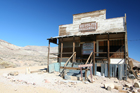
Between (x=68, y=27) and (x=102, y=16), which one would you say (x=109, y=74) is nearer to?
(x=102, y=16)

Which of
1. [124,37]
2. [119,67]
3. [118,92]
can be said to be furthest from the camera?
[124,37]

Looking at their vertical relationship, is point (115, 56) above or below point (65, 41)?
below

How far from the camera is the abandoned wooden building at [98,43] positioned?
492 inches

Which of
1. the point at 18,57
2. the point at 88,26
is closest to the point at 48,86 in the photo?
the point at 88,26

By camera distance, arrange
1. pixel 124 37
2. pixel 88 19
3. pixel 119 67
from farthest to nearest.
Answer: pixel 88 19, pixel 124 37, pixel 119 67

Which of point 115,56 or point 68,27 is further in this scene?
point 68,27

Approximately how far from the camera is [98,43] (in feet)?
50.1

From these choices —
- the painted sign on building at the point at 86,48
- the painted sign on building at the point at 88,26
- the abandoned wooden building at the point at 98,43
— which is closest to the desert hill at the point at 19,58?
the abandoned wooden building at the point at 98,43

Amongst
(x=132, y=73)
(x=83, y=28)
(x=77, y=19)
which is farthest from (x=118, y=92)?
(x=77, y=19)

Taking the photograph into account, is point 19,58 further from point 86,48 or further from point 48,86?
point 48,86

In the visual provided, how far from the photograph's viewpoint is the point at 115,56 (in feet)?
46.1

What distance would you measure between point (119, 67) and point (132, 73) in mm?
2070

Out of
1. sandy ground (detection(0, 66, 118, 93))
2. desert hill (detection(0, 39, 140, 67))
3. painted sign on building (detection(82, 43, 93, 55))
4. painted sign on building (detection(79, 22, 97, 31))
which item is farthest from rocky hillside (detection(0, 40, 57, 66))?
sandy ground (detection(0, 66, 118, 93))

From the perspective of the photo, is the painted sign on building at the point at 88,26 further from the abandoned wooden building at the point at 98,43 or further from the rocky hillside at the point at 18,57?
the rocky hillside at the point at 18,57
